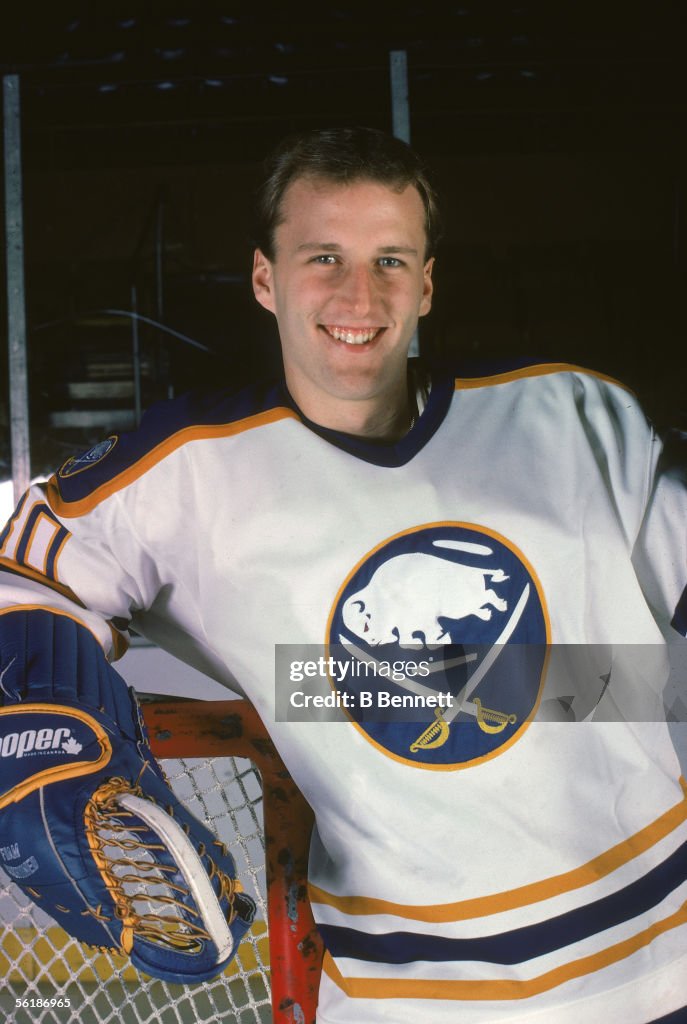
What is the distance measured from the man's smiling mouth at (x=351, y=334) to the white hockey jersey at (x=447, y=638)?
0.10 meters

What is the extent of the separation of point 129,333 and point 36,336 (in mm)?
394

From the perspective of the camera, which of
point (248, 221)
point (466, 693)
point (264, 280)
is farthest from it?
point (248, 221)

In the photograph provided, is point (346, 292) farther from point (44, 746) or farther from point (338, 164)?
point (44, 746)

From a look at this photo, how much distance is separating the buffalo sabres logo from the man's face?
7.4 inches

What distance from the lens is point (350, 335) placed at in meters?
1.02

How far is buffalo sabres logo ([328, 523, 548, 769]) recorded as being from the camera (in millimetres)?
984

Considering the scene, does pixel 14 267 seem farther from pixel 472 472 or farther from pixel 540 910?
pixel 540 910

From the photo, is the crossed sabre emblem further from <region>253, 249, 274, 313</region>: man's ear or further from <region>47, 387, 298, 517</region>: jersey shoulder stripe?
<region>253, 249, 274, 313</region>: man's ear

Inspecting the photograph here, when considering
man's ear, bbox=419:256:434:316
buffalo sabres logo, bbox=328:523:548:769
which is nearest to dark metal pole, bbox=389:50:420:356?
man's ear, bbox=419:256:434:316

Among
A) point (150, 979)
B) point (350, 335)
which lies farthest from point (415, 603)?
point (150, 979)

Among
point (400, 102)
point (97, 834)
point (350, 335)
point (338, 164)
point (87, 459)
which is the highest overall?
point (400, 102)

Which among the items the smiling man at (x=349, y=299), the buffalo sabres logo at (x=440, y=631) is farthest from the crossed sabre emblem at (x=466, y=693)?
the smiling man at (x=349, y=299)

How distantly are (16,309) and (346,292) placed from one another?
1.09m

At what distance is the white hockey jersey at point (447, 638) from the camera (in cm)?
94
